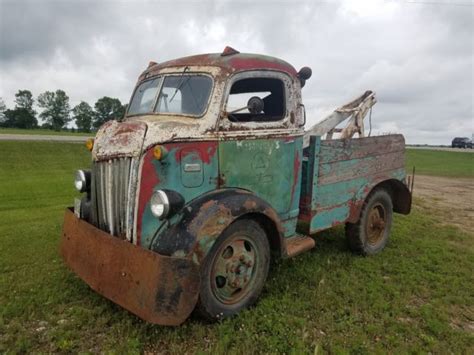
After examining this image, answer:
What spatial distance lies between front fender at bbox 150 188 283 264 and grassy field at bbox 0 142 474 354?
0.78 meters

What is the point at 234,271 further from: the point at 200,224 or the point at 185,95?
the point at 185,95

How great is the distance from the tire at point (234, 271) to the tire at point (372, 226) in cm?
195

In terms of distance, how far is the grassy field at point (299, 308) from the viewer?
10.2 ft

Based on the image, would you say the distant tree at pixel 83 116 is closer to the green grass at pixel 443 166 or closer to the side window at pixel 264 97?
the green grass at pixel 443 166

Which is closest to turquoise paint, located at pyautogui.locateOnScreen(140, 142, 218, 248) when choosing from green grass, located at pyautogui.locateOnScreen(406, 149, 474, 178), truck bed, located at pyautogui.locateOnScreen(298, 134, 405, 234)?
truck bed, located at pyautogui.locateOnScreen(298, 134, 405, 234)

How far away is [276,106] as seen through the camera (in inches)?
171

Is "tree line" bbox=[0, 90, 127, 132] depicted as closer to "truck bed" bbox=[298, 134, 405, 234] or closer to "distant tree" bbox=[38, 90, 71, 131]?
"distant tree" bbox=[38, 90, 71, 131]

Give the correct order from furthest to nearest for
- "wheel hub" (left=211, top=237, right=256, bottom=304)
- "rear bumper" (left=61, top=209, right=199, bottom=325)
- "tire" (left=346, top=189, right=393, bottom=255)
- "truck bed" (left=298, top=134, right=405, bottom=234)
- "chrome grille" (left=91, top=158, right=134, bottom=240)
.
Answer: "tire" (left=346, top=189, right=393, bottom=255), "truck bed" (left=298, top=134, right=405, bottom=234), "wheel hub" (left=211, top=237, right=256, bottom=304), "chrome grille" (left=91, top=158, right=134, bottom=240), "rear bumper" (left=61, top=209, right=199, bottom=325)

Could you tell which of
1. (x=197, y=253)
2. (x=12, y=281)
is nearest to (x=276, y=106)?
(x=197, y=253)

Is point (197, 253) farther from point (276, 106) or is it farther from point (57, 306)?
point (276, 106)

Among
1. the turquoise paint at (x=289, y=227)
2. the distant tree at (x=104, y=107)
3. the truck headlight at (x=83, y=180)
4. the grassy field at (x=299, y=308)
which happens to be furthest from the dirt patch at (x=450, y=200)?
the distant tree at (x=104, y=107)

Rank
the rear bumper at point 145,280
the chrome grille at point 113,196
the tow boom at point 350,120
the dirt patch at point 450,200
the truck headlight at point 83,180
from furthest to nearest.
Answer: the dirt patch at point 450,200
the tow boom at point 350,120
the truck headlight at point 83,180
the chrome grille at point 113,196
the rear bumper at point 145,280

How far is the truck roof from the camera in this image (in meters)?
3.77

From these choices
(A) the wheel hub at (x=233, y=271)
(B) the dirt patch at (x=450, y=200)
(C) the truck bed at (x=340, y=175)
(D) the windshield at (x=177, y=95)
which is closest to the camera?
(A) the wheel hub at (x=233, y=271)
